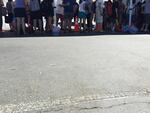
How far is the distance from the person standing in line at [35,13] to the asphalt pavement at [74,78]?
122 inches

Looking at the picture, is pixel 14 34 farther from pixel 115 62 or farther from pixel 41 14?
pixel 115 62

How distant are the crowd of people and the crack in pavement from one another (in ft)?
30.7

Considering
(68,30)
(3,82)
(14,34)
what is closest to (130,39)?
(68,30)

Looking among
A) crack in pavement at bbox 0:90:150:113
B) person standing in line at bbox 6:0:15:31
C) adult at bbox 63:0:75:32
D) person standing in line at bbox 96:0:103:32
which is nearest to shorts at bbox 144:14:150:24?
person standing in line at bbox 96:0:103:32

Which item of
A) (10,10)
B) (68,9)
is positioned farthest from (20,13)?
(68,9)

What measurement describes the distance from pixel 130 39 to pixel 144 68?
5.81m

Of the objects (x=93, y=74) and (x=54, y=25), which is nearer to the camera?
(x=93, y=74)

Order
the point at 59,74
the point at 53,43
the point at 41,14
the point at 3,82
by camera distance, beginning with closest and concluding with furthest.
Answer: the point at 3,82
the point at 59,74
the point at 53,43
the point at 41,14

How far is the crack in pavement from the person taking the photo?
234 inches

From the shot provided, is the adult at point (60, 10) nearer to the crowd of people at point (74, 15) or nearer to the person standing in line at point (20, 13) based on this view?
the crowd of people at point (74, 15)

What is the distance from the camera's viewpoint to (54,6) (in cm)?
1619

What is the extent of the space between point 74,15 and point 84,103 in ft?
35.4

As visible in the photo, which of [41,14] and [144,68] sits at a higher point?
[41,14]

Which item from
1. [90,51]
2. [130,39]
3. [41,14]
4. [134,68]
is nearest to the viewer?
[134,68]
